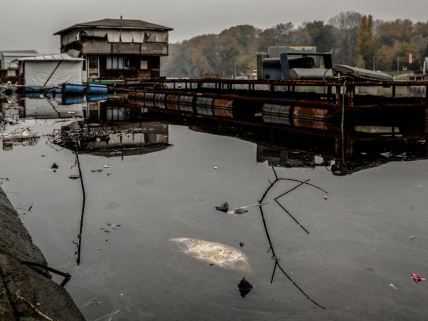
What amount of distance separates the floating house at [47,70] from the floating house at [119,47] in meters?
5.98

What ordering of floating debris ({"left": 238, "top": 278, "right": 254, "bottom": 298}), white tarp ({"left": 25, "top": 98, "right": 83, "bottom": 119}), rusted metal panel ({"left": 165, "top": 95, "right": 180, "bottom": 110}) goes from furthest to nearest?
rusted metal panel ({"left": 165, "top": 95, "right": 180, "bottom": 110}), white tarp ({"left": 25, "top": 98, "right": 83, "bottom": 119}), floating debris ({"left": 238, "top": 278, "right": 254, "bottom": 298})

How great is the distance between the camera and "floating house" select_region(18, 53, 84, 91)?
47531 mm

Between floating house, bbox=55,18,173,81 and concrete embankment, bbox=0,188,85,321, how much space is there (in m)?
52.1

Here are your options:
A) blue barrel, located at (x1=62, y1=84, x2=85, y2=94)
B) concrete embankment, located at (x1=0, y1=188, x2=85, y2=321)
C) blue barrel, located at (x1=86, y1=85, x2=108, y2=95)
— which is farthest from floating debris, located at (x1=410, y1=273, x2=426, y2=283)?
blue barrel, located at (x1=86, y1=85, x2=108, y2=95)

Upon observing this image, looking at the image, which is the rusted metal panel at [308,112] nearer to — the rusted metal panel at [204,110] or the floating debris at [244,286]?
the rusted metal panel at [204,110]

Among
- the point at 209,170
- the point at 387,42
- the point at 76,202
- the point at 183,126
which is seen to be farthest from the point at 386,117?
the point at 387,42

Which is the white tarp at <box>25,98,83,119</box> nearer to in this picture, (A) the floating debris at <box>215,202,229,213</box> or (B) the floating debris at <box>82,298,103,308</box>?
(A) the floating debris at <box>215,202,229,213</box>

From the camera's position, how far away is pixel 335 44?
125 m

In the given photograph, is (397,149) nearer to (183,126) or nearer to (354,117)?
(354,117)

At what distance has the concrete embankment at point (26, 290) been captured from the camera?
3.29 meters

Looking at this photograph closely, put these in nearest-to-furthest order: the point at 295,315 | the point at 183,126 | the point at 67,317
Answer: the point at 67,317, the point at 295,315, the point at 183,126

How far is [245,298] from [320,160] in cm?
717

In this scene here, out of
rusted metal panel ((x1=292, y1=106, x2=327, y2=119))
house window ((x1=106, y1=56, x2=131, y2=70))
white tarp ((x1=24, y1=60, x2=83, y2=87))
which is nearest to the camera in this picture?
rusted metal panel ((x1=292, y1=106, x2=327, y2=119))

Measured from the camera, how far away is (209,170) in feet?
34.7
